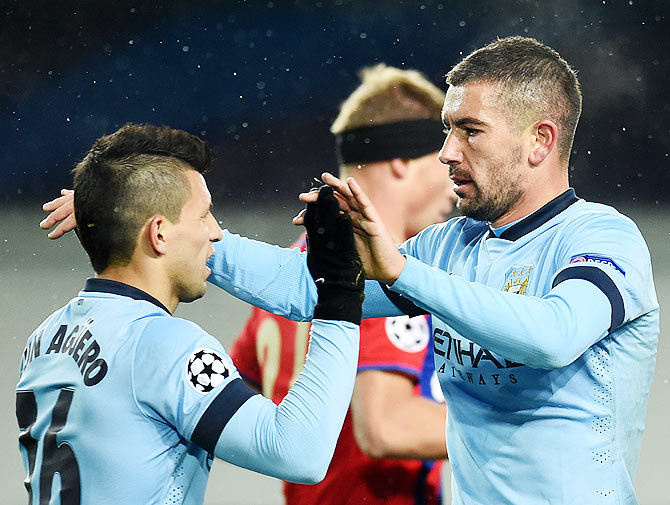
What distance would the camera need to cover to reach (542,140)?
6.00ft

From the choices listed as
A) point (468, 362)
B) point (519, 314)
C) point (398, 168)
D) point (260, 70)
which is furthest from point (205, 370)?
point (260, 70)

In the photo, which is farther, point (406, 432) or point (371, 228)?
point (406, 432)

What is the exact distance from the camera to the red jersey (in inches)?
105

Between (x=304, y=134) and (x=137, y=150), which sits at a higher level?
(x=304, y=134)

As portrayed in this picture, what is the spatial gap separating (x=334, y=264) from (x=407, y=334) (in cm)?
127

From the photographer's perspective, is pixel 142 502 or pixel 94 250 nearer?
pixel 142 502

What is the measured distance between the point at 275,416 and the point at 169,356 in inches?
6.8

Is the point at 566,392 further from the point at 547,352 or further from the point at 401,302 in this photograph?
the point at 401,302

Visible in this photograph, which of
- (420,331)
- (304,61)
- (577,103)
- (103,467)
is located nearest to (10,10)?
(304,61)

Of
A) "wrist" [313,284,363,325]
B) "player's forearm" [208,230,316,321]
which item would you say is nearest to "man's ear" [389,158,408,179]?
"player's forearm" [208,230,316,321]

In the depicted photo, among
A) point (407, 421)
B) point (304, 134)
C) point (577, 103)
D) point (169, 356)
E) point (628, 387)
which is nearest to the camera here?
point (169, 356)

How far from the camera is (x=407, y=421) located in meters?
2.64

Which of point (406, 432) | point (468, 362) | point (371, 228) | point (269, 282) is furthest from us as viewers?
point (406, 432)

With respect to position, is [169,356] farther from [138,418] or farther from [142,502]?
[142,502]
